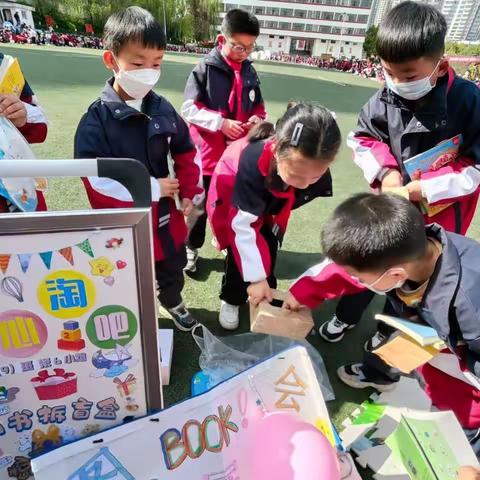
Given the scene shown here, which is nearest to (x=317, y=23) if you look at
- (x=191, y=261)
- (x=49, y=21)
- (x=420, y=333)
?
(x=49, y=21)

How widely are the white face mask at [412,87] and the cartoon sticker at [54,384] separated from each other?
1.43 meters

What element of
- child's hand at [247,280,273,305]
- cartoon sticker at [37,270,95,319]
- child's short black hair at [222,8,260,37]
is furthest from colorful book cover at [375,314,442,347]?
child's short black hair at [222,8,260,37]

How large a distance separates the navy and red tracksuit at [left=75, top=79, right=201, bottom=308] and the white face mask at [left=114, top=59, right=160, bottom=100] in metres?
0.05

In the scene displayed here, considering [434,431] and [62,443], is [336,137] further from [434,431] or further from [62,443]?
[62,443]

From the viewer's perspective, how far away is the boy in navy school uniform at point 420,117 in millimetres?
1287

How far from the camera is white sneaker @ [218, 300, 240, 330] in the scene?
1989mm

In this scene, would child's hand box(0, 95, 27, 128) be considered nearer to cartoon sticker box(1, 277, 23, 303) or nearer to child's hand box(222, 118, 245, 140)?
cartoon sticker box(1, 277, 23, 303)

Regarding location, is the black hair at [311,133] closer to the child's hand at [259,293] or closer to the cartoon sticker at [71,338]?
the child's hand at [259,293]

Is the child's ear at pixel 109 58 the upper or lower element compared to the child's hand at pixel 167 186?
upper

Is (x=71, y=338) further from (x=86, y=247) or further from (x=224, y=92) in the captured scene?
(x=224, y=92)

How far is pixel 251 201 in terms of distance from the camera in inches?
62.5

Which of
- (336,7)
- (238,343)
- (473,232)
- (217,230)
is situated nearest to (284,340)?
(238,343)

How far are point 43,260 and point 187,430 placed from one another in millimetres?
658

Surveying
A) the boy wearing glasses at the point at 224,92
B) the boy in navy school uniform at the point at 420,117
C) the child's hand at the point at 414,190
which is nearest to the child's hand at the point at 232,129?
the boy wearing glasses at the point at 224,92
